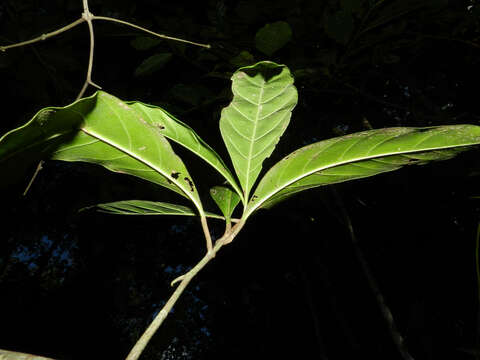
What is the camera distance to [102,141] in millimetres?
422

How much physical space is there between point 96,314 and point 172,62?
3.48 metres

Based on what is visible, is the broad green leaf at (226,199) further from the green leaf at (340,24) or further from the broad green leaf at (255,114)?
the green leaf at (340,24)

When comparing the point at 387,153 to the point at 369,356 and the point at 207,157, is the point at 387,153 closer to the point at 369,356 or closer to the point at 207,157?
the point at 207,157

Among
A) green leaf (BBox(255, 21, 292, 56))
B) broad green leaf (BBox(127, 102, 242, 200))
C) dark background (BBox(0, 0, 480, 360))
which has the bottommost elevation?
dark background (BBox(0, 0, 480, 360))

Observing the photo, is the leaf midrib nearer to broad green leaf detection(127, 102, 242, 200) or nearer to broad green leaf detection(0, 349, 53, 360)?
broad green leaf detection(127, 102, 242, 200)

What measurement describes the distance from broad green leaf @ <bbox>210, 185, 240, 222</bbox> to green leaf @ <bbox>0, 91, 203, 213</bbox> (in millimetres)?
53

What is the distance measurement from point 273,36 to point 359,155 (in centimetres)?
50

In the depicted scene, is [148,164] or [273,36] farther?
[273,36]

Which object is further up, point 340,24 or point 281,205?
point 340,24

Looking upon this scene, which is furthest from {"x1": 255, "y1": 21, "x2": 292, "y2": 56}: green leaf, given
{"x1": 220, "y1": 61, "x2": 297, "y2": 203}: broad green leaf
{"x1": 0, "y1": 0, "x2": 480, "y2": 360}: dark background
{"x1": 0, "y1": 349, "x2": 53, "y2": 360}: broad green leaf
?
{"x1": 0, "y1": 349, "x2": 53, "y2": 360}: broad green leaf

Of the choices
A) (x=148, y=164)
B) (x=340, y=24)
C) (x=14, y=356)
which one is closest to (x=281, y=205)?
(x=340, y=24)

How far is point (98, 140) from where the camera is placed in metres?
0.42

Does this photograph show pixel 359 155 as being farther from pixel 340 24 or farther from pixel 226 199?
pixel 340 24

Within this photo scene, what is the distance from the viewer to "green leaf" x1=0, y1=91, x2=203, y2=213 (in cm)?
34
